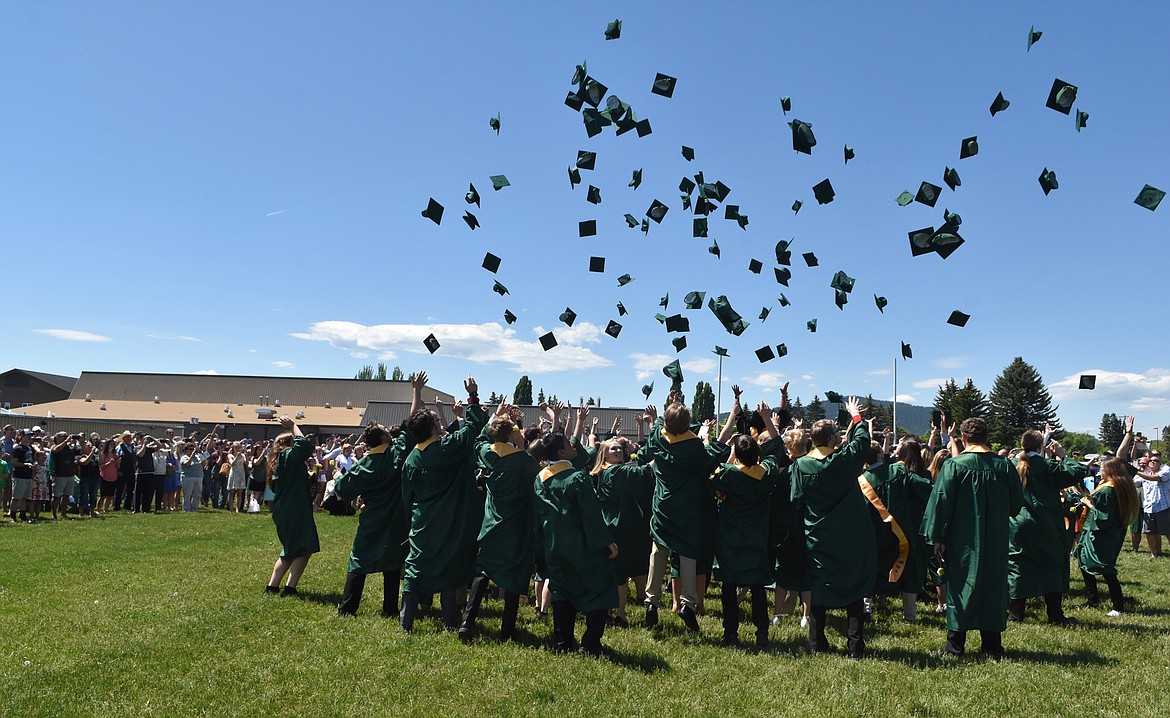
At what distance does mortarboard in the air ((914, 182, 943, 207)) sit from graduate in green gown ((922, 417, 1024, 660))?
4430mm

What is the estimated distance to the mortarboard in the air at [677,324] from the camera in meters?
11.7

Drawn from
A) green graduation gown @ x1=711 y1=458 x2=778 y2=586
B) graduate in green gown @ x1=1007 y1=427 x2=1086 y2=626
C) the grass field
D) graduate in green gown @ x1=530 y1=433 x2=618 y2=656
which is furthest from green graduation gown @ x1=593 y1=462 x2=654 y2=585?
graduate in green gown @ x1=1007 y1=427 x2=1086 y2=626

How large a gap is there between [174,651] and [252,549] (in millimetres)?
6800

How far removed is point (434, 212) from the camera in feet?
35.7

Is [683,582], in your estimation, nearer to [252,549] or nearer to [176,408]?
[252,549]

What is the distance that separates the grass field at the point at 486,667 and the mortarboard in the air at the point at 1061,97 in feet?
18.3

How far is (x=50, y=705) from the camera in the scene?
4859 millimetres

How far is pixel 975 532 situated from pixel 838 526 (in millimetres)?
1100

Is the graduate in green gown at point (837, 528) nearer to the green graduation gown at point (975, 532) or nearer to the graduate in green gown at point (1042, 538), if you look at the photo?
the green graduation gown at point (975, 532)

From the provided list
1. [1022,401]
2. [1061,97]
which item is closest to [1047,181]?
[1061,97]

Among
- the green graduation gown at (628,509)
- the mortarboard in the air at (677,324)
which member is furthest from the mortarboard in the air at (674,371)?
the green graduation gown at (628,509)

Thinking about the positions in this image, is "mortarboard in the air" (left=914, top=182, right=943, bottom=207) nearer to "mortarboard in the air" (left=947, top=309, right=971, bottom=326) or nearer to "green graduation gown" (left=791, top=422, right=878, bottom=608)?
"mortarboard in the air" (left=947, top=309, right=971, bottom=326)

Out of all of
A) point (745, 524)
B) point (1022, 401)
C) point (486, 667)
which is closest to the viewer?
point (486, 667)

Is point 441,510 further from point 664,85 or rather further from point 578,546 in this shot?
point 664,85
